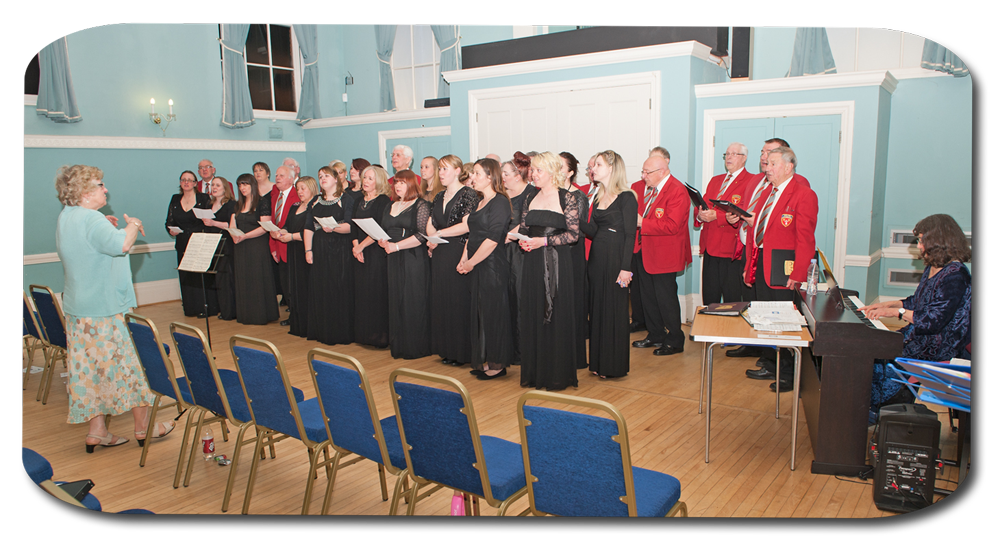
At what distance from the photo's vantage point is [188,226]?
7.22m

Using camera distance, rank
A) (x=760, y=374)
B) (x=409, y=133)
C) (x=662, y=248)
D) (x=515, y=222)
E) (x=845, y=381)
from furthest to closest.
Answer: (x=409, y=133) → (x=662, y=248) → (x=515, y=222) → (x=760, y=374) → (x=845, y=381)

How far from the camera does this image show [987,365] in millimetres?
2770

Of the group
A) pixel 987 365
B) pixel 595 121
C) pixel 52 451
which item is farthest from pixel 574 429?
pixel 595 121

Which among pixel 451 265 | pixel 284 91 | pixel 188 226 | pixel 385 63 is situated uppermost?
pixel 385 63

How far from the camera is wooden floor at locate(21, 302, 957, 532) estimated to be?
2998 millimetres

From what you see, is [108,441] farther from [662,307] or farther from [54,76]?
[54,76]

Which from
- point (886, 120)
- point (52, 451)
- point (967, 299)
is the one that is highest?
point (886, 120)

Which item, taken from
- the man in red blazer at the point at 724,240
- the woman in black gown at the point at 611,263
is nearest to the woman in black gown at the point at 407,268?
the woman in black gown at the point at 611,263

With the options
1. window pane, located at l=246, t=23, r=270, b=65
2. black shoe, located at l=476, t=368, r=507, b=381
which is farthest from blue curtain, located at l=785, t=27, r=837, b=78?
window pane, located at l=246, t=23, r=270, b=65

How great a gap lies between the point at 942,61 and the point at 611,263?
3968 millimetres

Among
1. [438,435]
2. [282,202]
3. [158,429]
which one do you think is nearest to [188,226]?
[282,202]

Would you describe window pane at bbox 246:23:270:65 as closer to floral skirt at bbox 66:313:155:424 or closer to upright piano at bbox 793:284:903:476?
floral skirt at bbox 66:313:155:424

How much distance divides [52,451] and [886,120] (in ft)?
23.8

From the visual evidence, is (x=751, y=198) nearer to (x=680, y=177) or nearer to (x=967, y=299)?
(x=680, y=177)
